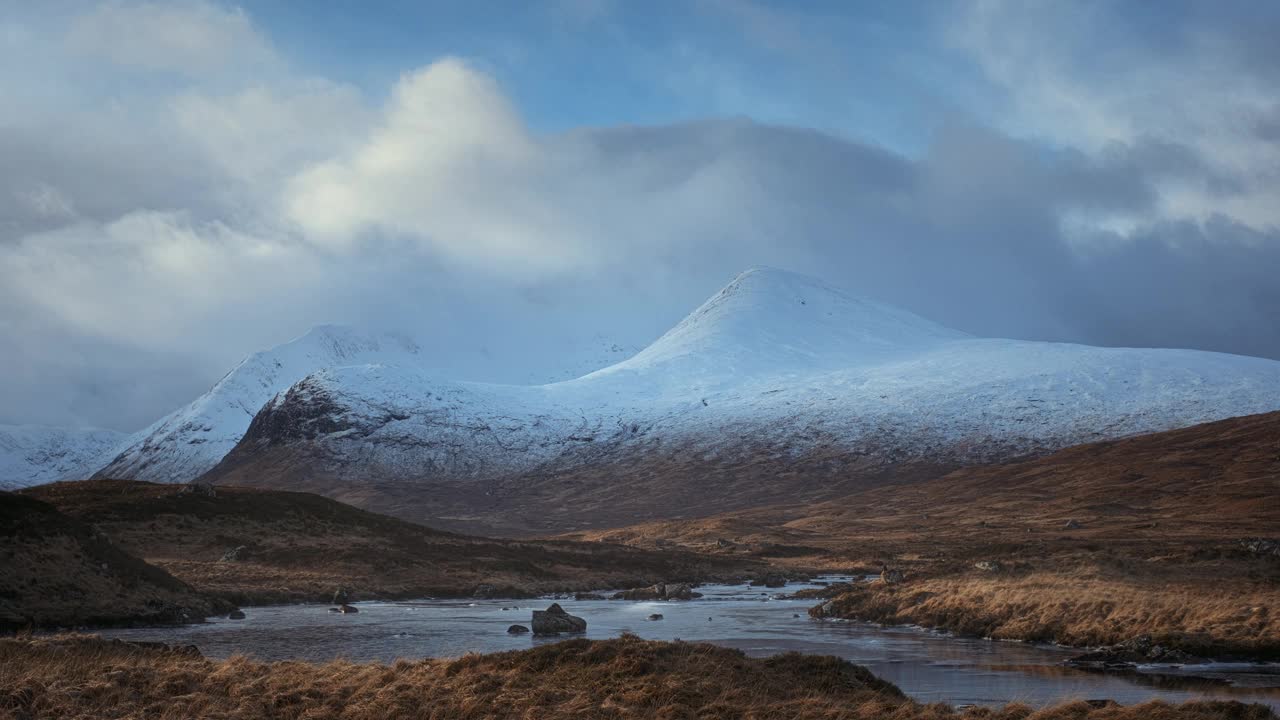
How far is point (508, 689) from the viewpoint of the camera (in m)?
24.1

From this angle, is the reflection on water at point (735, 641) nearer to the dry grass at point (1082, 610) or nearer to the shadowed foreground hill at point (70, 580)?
the dry grass at point (1082, 610)

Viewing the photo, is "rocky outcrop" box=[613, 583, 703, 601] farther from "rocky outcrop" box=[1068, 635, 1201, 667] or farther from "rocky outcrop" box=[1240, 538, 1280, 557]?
"rocky outcrop" box=[1068, 635, 1201, 667]

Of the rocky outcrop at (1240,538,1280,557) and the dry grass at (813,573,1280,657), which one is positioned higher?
the rocky outcrop at (1240,538,1280,557)

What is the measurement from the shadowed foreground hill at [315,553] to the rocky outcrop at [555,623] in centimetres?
2567

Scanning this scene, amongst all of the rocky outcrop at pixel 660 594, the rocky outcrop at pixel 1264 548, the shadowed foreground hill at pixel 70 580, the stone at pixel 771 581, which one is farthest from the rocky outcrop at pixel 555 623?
the stone at pixel 771 581

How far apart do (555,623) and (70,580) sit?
2274 cm

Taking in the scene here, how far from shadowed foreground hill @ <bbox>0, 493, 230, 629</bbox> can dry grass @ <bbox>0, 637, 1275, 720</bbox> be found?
72.1 feet

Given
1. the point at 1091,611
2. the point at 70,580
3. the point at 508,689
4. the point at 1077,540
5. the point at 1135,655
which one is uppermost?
the point at 70,580

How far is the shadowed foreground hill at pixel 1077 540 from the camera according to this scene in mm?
40781

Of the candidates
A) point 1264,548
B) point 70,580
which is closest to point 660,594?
point 70,580

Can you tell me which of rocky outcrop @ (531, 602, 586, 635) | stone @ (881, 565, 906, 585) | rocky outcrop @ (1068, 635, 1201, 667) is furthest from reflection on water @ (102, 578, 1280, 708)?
stone @ (881, 565, 906, 585)

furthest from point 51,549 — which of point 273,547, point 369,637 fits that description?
point 273,547

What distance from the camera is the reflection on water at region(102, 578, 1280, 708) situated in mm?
30172

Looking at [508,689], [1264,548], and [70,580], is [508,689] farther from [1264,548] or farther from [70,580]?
[1264,548]
